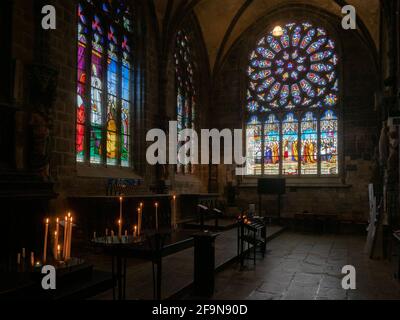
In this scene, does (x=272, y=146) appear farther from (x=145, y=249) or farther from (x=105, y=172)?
(x=145, y=249)

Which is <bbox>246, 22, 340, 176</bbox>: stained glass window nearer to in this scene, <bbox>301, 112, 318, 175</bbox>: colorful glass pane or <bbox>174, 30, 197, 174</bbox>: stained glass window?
<bbox>301, 112, 318, 175</bbox>: colorful glass pane

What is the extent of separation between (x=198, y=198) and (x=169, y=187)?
1.08 meters

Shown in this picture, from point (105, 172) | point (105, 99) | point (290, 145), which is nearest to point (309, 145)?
point (290, 145)

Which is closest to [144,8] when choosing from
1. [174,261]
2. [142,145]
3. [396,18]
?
[142,145]

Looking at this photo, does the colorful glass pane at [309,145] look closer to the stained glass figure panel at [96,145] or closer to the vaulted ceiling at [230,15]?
the vaulted ceiling at [230,15]

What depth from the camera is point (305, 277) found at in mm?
5676

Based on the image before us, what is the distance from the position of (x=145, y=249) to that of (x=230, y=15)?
421 inches

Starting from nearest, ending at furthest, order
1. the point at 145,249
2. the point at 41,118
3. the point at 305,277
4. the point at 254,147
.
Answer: the point at 145,249, the point at 305,277, the point at 41,118, the point at 254,147

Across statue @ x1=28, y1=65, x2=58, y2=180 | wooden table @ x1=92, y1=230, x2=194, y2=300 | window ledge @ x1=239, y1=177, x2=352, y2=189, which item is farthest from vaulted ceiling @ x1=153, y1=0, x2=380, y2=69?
wooden table @ x1=92, y1=230, x2=194, y2=300

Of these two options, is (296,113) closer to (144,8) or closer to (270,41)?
(270,41)

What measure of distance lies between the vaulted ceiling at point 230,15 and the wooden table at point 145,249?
6.83 m

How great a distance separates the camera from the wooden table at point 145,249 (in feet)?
10.4

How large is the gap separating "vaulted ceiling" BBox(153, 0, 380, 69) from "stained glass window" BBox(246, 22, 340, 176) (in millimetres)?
867

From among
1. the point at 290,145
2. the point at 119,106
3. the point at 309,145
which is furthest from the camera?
the point at 290,145
